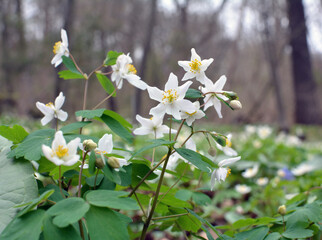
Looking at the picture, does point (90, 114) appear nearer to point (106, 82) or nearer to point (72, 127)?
point (72, 127)

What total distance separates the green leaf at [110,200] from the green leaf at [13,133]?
42cm

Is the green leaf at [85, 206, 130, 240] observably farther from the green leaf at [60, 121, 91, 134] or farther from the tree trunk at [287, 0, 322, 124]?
the tree trunk at [287, 0, 322, 124]

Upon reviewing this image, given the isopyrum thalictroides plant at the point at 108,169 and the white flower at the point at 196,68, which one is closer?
the isopyrum thalictroides plant at the point at 108,169

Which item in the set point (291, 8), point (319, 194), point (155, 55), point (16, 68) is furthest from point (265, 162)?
point (16, 68)

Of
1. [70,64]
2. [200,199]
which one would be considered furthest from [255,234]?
[70,64]

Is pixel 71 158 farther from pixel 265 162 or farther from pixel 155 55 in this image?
pixel 155 55

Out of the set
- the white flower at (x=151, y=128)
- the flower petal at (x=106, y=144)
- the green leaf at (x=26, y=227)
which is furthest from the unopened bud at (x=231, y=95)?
the green leaf at (x=26, y=227)

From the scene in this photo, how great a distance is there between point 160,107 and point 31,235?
45cm

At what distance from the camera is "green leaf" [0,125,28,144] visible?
96 cm

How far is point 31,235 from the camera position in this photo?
2.06 feet

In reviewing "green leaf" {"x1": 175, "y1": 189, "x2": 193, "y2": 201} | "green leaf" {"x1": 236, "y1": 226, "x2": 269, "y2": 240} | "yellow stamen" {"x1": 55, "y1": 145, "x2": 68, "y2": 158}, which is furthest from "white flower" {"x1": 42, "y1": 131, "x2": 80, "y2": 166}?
"green leaf" {"x1": 236, "y1": 226, "x2": 269, "y2": 240}

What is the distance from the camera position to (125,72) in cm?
107

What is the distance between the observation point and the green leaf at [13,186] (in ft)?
2.58

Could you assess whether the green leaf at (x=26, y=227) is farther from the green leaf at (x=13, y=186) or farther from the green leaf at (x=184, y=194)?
the green leaf at (x=184, y=194)
